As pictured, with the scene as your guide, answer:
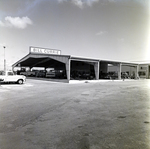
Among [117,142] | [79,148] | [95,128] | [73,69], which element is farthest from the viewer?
[73,69]

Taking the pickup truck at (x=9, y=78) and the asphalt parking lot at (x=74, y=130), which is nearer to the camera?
the asphalt parking lot at (x=74, y=130)

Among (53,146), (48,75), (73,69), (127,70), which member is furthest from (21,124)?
(127,70)

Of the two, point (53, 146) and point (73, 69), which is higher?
point (73, 69)

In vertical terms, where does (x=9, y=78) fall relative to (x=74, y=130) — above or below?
above

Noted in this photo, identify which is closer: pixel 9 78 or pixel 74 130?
pixel 74 130

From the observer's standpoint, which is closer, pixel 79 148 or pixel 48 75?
pixel 79 148

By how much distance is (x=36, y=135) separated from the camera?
3873mm

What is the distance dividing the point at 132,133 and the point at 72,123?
1.76 metres

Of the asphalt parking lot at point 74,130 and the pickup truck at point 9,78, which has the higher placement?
the pickup truck at point 9,78

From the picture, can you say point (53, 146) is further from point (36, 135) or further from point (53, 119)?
point (53, 119)

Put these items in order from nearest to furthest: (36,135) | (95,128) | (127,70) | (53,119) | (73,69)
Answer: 1. (36,135)
2. (95,128)
3. (53,119)
4. (73,69)
5. (127,70)

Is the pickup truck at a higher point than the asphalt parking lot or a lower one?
higher

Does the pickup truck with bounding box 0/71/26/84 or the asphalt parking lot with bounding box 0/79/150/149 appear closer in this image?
the asphalt parking lot with bounding box 0/79/150/149

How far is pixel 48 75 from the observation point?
34219 millimetres
